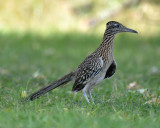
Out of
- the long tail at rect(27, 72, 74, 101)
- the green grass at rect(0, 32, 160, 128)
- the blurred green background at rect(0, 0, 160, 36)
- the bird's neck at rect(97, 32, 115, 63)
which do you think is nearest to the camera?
the green grass at rect(0, 32, 160, 128)

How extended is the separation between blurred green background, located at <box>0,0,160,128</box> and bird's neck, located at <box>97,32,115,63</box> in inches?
25.3

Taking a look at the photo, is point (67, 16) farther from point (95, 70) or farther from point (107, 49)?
point (95, 70)

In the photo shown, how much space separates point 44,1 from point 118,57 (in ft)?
19.3

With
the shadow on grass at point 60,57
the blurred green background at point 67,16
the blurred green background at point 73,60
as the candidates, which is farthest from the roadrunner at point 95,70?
the blurred green background at point 67,16

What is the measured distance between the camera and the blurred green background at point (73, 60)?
5109 mm

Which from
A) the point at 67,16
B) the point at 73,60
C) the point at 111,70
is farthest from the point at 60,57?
the point at 111,70

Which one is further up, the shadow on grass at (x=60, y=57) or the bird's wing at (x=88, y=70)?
the bird's wing at (x=88, y=70)

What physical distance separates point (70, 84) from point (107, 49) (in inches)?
82.0

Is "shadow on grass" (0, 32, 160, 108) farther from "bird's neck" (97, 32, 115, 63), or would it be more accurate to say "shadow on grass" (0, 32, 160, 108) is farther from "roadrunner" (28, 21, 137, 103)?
"bird's neck" (97, 32, 115, 63)

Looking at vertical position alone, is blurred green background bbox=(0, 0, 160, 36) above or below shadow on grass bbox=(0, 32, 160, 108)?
above

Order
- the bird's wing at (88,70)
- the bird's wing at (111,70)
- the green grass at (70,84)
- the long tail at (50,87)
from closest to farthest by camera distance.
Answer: the green grass at (70,84), the long tail at (50,87), the bird's wing at (88,70), the bird's wing at (111,70)

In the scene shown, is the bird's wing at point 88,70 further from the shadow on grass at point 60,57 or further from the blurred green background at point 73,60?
the shadow on grass at point 60,57

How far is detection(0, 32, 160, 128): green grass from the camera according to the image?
488cm

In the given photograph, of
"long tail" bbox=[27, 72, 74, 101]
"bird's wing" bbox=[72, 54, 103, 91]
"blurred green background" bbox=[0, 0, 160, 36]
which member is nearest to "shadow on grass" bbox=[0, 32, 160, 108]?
"long tail" bbox=[27, 72, 74, 101]
